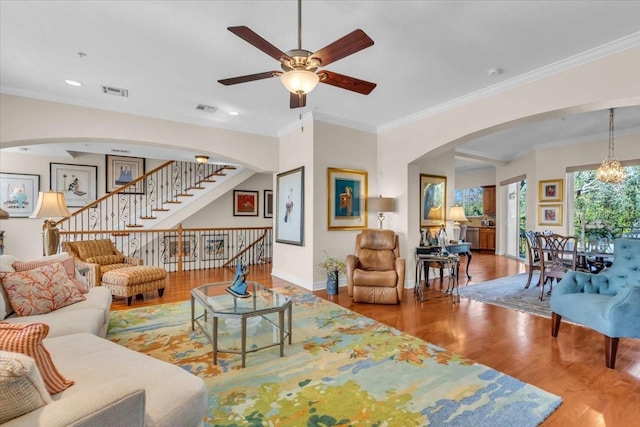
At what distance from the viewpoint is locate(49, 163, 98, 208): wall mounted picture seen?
7.17 meters

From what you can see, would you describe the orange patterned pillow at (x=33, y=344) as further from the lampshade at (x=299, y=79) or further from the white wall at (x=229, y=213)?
the white wall at (x=229, y=213)

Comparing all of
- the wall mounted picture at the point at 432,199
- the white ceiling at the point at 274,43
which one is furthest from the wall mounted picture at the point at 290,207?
the wall mounted picture at the point at 432,199

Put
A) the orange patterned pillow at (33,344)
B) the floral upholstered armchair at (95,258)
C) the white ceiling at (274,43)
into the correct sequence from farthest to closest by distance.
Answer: the floral upholstered armchair at (95,258), the white ceiling at (274,43), the orange patterned pillow at (33,344)

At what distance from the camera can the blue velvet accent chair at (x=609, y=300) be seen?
2576mm

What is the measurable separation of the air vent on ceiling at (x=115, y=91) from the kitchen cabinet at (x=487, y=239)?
1047cm

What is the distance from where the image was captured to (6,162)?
672 centimetres

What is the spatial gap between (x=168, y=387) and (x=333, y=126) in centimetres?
465

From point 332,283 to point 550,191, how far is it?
5787 millimetres

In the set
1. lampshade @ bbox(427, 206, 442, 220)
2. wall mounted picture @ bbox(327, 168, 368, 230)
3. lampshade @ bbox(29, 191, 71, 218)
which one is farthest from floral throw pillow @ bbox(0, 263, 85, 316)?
lampshade @ bbox(427, 206, 442, 220)

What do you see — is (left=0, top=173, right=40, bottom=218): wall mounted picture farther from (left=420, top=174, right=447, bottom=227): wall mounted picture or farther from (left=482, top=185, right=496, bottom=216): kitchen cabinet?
(left=482, top=185, right=496, bottom=216): kitchen cabinet

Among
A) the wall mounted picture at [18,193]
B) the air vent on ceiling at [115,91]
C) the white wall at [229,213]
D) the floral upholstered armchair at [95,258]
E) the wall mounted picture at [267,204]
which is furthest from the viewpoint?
the wall mounted picture at [267,204]

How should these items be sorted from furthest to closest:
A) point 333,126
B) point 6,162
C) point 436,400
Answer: point 6,162 → point 333,126 → point 436,400

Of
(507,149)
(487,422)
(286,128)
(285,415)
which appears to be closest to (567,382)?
(487,422)

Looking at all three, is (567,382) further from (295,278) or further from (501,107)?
(295,278)
